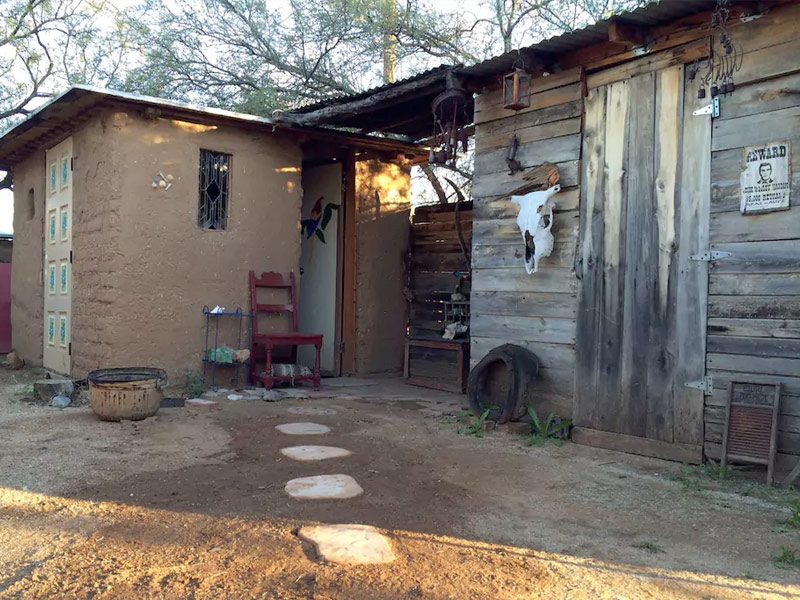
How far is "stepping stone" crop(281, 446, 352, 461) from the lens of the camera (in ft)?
15.7

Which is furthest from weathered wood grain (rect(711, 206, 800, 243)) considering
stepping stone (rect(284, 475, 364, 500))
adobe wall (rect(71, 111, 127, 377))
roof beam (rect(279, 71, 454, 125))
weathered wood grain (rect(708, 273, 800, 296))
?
adobe wall (rect(71, 111, 127, 377))

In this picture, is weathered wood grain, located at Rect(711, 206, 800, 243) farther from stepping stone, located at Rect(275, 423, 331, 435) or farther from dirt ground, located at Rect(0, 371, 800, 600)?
stepping stone, located at Rect(275, 423, 331, 435)

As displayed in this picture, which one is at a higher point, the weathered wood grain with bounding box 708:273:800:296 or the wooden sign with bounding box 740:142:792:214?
the wooden sign with bounding box 740:142:792:214

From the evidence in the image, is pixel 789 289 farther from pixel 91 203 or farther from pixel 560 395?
pixel 91 203

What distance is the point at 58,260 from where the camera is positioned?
8.61 meters

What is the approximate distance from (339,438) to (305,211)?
4957mm

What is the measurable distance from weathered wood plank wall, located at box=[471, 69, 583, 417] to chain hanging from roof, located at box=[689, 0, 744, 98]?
104cm

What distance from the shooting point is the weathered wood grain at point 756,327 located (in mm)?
4258

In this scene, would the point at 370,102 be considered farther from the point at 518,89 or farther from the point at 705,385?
the point at 705,385

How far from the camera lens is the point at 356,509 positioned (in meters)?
3.63

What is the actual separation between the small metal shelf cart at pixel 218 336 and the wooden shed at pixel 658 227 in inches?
122

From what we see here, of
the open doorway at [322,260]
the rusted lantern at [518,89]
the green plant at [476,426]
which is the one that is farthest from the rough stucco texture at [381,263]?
the rusted lantern at [518,89]

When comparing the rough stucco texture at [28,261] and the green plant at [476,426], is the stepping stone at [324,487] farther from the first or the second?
the rough stucco texture at [28,261]

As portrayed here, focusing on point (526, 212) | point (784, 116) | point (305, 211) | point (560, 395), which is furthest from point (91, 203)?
point (784, 116)
